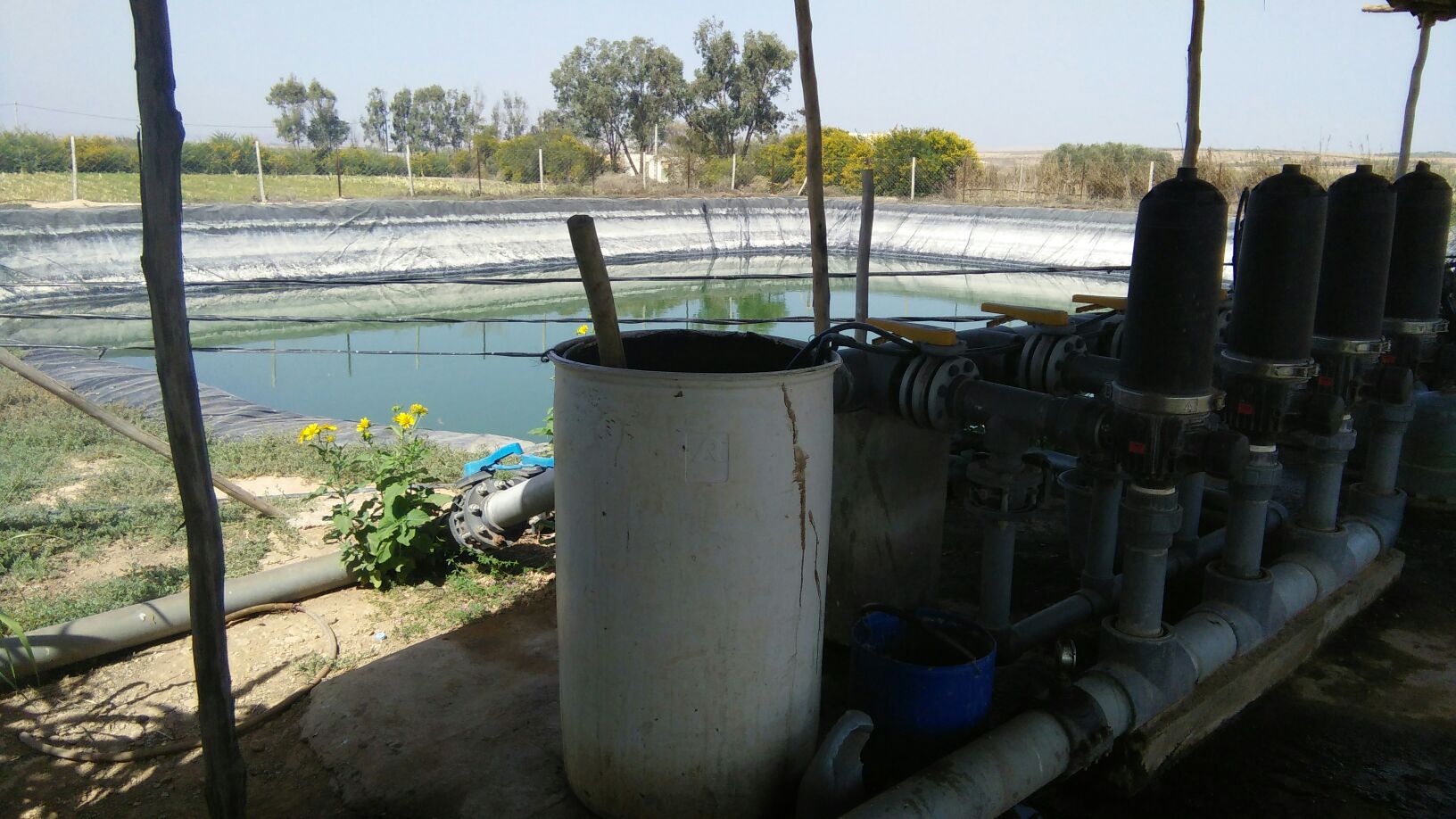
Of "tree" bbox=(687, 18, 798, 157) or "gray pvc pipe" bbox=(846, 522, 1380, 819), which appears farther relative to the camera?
"tree" bbox=(687, 18, 798, 157)

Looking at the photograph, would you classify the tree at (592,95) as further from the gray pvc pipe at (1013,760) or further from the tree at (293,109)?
the gray pvc pipe at (1013,760)

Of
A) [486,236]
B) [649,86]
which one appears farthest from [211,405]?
[649,86]

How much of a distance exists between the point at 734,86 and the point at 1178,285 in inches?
1498

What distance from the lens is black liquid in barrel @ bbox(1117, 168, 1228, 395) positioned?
2490 millimetres

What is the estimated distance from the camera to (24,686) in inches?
133

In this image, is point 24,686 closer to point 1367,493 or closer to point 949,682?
point 949,682

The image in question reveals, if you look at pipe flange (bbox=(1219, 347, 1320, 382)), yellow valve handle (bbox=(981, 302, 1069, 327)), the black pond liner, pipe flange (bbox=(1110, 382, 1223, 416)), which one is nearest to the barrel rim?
the black pond liner

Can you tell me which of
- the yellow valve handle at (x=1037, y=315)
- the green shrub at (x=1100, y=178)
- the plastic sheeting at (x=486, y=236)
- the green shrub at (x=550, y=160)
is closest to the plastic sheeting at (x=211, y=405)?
the yellow valve handle at (x=1037, y=315)

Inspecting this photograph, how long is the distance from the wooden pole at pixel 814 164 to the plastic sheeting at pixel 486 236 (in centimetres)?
1638

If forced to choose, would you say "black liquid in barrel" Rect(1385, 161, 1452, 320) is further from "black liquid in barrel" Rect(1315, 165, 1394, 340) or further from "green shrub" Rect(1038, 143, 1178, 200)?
"green shrub" Rect(1038, 143, 1178, 200)

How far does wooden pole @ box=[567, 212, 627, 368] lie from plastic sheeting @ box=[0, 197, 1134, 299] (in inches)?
711

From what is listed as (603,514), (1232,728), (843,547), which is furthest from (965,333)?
(603,514)

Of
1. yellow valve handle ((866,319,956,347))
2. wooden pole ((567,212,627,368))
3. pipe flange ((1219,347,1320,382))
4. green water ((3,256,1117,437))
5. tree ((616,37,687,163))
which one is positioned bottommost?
green water ((3,256,1117,437))

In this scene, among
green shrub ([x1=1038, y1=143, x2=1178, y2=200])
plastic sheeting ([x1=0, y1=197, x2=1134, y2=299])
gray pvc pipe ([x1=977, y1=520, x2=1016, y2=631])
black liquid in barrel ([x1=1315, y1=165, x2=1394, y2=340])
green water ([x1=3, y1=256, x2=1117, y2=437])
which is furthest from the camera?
green shrub ([x1=1038, y1=143, x2=1178, y2=200])
